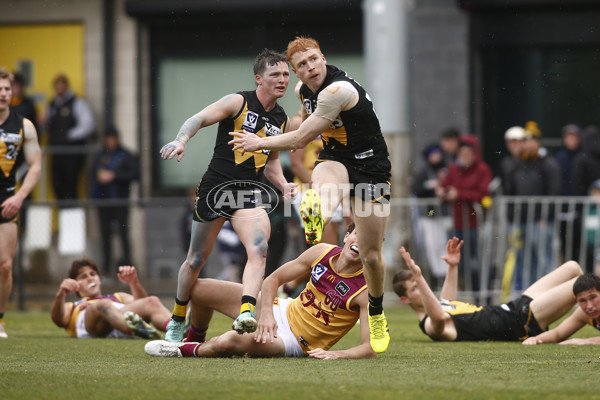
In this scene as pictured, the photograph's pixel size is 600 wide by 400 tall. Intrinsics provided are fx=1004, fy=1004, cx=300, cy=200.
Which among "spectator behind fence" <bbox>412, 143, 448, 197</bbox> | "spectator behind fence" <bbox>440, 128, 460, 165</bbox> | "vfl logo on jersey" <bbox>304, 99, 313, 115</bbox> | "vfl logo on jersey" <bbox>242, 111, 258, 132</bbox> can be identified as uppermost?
"vfl logo on jersey" <bbox>304, 99, 313, 115</bbox>

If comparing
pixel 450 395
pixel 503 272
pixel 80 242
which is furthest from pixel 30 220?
pixel 450 395

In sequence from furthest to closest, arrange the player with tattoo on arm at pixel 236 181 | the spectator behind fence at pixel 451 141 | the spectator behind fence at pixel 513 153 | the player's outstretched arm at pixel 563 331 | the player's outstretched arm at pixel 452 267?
1. the spectator behind fence at pixel 451 141
2. the spectator behind fence at pixel 513 153
3. the player's outstretched arm at pixel 452 267
4. the player's outstretched arm at pixel 563 331
5. the player with tattoo on arm at pixel 236 181

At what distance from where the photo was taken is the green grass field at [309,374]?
207 inches

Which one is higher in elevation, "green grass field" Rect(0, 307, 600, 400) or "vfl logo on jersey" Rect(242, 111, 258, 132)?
"vfl logo on jersey" Rect(242, 111, 258, 132)

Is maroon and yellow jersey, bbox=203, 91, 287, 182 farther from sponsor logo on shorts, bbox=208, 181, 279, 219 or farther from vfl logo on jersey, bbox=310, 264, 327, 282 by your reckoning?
vfl logo on jersey, bbox=310, 264, 327, 282

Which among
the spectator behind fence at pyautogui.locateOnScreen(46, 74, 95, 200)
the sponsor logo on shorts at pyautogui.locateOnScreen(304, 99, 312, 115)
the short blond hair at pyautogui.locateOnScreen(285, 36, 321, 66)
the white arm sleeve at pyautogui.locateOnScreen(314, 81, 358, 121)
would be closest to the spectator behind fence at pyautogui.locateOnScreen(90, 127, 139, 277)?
the spectator behind fence at pyautogui.locateOnScreen(46, 74, 95, 200)

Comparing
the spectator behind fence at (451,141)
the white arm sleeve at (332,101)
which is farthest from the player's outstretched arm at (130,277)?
the spectator behind fence at (451,141)

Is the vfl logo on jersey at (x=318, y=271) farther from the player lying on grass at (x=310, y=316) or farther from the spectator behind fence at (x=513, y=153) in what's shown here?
the spectator behind fence at (x=513, y=153)

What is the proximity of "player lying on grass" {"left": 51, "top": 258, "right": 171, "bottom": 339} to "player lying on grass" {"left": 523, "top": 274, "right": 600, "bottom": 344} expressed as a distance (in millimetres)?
3269

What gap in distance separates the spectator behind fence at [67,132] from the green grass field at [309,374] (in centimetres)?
864

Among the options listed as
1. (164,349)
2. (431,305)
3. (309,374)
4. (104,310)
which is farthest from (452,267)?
(309,374)

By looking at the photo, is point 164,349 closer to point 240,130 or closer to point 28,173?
point 240,130

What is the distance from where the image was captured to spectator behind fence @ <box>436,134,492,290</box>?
13000 millimetres

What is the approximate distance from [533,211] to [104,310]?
20.5 feet
